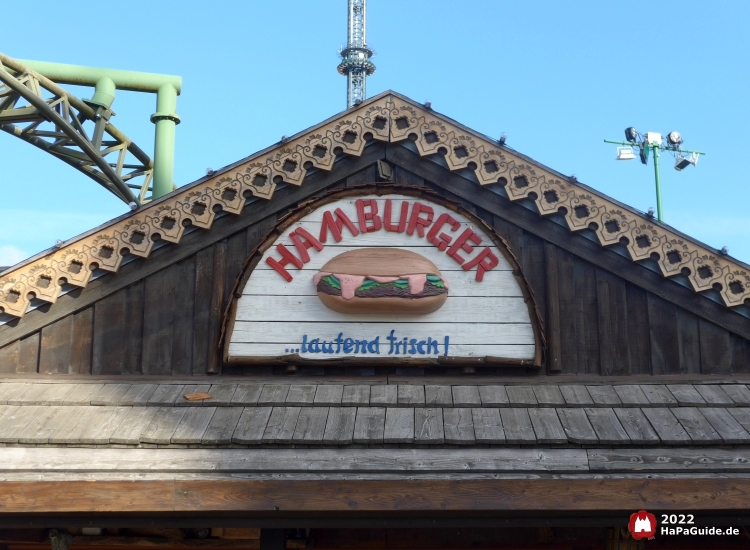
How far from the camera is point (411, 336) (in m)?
7.32

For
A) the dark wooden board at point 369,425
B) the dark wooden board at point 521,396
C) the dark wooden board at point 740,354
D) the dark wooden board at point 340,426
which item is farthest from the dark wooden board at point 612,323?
the dark wooden board at point 340,426

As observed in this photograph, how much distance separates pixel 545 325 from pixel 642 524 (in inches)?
70.8

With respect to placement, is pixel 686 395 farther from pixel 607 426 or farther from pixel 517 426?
pixel 517 426

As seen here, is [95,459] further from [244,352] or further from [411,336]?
[411,336]

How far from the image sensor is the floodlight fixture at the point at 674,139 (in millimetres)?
20266

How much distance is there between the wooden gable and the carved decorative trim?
12 mm

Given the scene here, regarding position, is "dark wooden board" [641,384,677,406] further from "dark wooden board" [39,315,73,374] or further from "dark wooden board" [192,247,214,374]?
"dark wooden board" [39,315,73,374]

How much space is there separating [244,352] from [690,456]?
361 cm

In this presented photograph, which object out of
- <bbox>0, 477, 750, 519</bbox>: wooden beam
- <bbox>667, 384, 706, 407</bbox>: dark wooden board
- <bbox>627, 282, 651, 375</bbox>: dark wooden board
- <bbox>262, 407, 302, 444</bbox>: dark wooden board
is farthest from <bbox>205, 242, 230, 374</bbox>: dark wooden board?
<bbox>667, 384, 706, 407</bbox>: dark wooden board

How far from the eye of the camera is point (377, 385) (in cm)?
716

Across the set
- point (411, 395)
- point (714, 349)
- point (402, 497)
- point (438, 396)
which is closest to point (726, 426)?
point (714, 349)

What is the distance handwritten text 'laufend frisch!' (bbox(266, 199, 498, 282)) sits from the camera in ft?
24.7

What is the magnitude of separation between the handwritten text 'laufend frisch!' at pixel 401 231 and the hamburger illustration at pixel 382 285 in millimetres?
237

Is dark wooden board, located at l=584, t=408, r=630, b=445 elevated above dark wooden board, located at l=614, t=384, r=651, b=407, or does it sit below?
below
